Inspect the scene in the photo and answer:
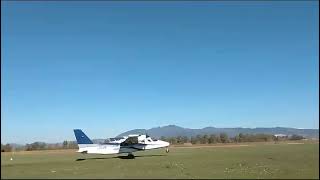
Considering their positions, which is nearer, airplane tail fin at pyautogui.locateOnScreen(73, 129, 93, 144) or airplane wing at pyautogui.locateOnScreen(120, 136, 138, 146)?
airplane tail fin at pyautogui.locateOnScreen(73, 129, 93, 144)

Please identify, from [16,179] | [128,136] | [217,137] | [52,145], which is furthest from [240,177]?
[217,137]

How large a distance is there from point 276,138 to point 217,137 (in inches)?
649

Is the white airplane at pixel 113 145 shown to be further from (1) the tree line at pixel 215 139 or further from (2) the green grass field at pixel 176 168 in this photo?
(1) the tree line at pixel 215 139

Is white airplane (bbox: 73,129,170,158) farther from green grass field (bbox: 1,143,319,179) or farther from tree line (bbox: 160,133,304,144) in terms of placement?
tree line (bbox: 160,133,304,144)

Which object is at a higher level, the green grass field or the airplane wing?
the airplane wing

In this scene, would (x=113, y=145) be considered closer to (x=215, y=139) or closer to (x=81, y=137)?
(x=81, y=137)

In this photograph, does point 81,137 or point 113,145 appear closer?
point 81,137

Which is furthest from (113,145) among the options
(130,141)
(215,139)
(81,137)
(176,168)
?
(215,139)

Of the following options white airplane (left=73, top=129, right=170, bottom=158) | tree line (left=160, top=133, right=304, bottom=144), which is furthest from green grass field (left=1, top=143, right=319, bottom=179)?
tree line (left=160, top=133, right=304, bottom=144)

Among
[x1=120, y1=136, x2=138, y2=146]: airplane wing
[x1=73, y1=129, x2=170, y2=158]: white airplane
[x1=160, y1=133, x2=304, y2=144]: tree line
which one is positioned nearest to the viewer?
[x1=73, y1=129, x2=170, y2=158]: white airplane

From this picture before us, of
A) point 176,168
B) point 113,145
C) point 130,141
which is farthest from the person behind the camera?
point 113,145

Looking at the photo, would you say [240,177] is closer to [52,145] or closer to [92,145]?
[92,145]

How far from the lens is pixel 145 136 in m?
46.8

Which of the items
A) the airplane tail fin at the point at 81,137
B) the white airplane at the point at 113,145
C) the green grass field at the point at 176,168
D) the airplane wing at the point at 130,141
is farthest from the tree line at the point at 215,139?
the green grass field at the point at 176,168
